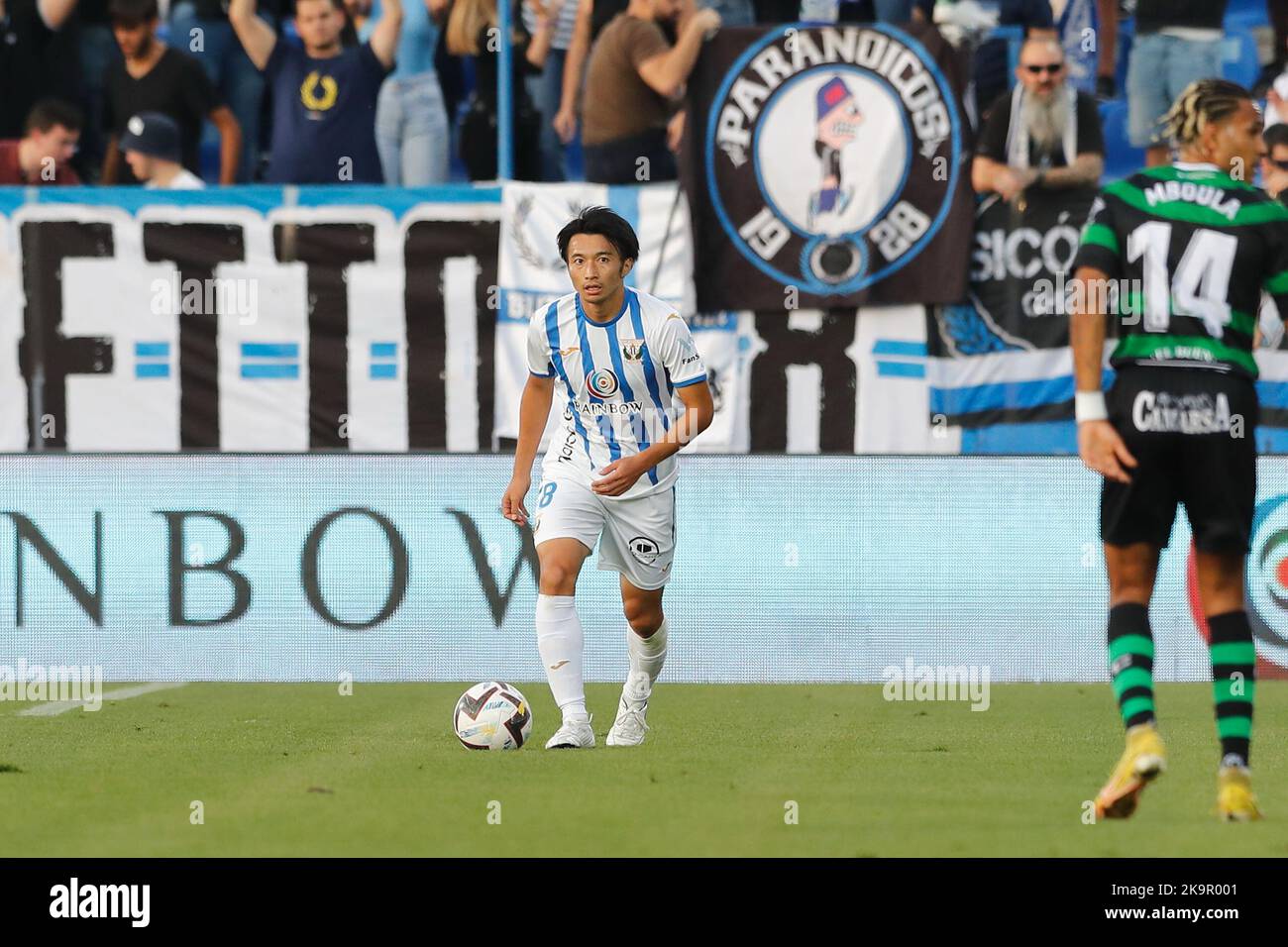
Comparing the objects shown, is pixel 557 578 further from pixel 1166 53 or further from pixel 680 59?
pixel 1166 53

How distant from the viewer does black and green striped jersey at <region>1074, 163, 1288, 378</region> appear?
6055 mm

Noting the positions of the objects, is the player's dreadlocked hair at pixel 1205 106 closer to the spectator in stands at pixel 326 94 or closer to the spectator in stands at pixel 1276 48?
the spectator in stands at pixel 1276 48

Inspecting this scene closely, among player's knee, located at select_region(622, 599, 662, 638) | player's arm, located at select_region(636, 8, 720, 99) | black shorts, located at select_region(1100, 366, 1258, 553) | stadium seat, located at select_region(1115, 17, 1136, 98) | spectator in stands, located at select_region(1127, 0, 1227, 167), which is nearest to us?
black shorts, located at select_region(1100, 366, 1258, 553)

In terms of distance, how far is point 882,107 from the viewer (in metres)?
13.6

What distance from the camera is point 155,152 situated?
14508 millimetres

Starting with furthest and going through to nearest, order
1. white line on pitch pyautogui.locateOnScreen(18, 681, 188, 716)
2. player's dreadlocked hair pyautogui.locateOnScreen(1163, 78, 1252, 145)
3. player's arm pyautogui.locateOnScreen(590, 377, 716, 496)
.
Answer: white line on pitch pyautogui.locateOnScreen(18, 681, 188, 716) < player's arm pyautogui.locateOnScreen(590, 377, 716, 496) < player's dreadlocked hair pyautogui.locateOnScreen(1163, 78, 1252, 145)

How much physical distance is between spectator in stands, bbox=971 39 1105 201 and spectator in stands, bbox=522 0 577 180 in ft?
9.66

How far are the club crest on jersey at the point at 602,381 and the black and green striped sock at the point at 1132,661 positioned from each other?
2528 mm

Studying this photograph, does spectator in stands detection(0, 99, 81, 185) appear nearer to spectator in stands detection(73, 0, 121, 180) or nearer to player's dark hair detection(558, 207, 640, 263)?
spectator in stands detection(73, 0, 121, 180)

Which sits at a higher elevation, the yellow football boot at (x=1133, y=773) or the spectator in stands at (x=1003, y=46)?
the spectator in stands at (x=1003, y=46)

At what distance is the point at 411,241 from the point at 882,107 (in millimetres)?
3285

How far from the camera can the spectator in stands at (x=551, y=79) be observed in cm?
1434

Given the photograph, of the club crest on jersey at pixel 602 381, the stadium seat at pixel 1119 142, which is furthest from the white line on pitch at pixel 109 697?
the stadium seat at pixel 1119 142

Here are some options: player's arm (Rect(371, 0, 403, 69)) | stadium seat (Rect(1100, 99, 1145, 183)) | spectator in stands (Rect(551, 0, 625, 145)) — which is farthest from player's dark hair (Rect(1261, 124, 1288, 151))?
player's arm (Rect(371, 0, 403, 69))
